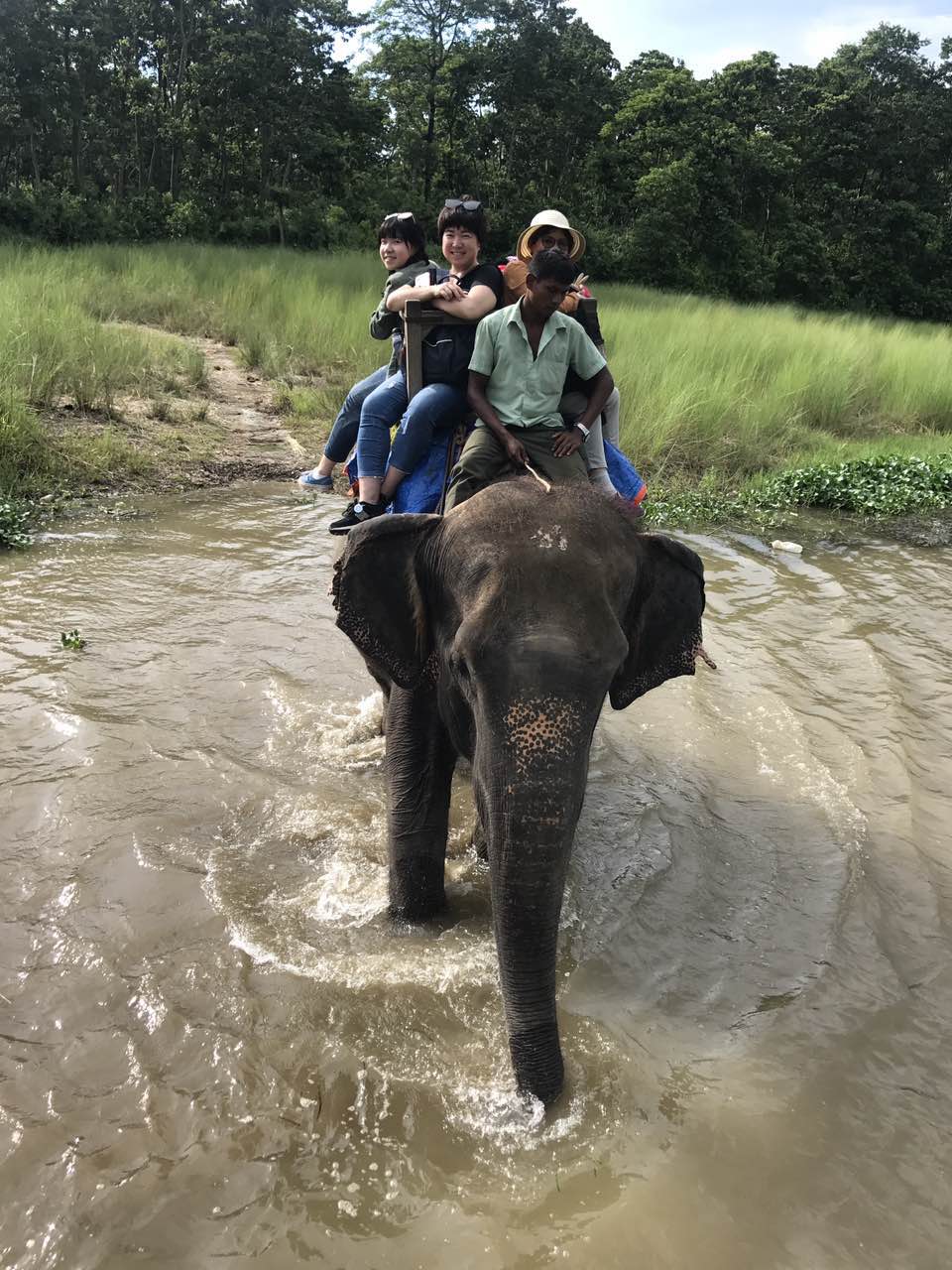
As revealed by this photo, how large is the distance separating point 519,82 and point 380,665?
32.6m

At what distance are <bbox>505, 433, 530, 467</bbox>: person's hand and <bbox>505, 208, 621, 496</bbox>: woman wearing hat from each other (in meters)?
0.49

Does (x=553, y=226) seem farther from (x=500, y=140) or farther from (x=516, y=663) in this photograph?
(x=500, y=140)

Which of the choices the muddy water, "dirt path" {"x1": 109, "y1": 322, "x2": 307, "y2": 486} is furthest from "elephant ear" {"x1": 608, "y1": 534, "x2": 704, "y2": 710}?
"dirt path" {"x1": 109, "y1": 322, "x2": 307, "y2": 486}

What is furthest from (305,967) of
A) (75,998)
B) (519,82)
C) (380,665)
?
(519,82)

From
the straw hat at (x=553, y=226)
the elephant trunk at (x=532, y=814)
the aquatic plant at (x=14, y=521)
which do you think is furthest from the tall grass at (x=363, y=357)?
the elephant trunk at (x=532, y=814)

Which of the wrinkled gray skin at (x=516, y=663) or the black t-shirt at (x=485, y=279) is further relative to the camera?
the black t-shirt at (x=485, y=279)

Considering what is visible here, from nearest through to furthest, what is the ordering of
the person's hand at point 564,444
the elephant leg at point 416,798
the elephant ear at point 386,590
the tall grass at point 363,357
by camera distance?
the elephant ear at point 386,590 < the elephant leg at point 416,798 < the person's hand at point 564,444 < the tall grass at point 363,357

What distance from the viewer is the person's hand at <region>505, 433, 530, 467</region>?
3021 millimetres

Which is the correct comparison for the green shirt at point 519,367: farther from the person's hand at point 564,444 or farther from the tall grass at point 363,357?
the tall grass at point 363,357

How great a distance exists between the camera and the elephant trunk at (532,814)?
203cm

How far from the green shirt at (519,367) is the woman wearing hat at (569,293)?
0.21 meters

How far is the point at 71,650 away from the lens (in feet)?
16.3

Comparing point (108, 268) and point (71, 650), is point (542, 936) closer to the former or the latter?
point (71, 650)

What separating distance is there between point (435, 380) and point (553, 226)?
2.74ft
